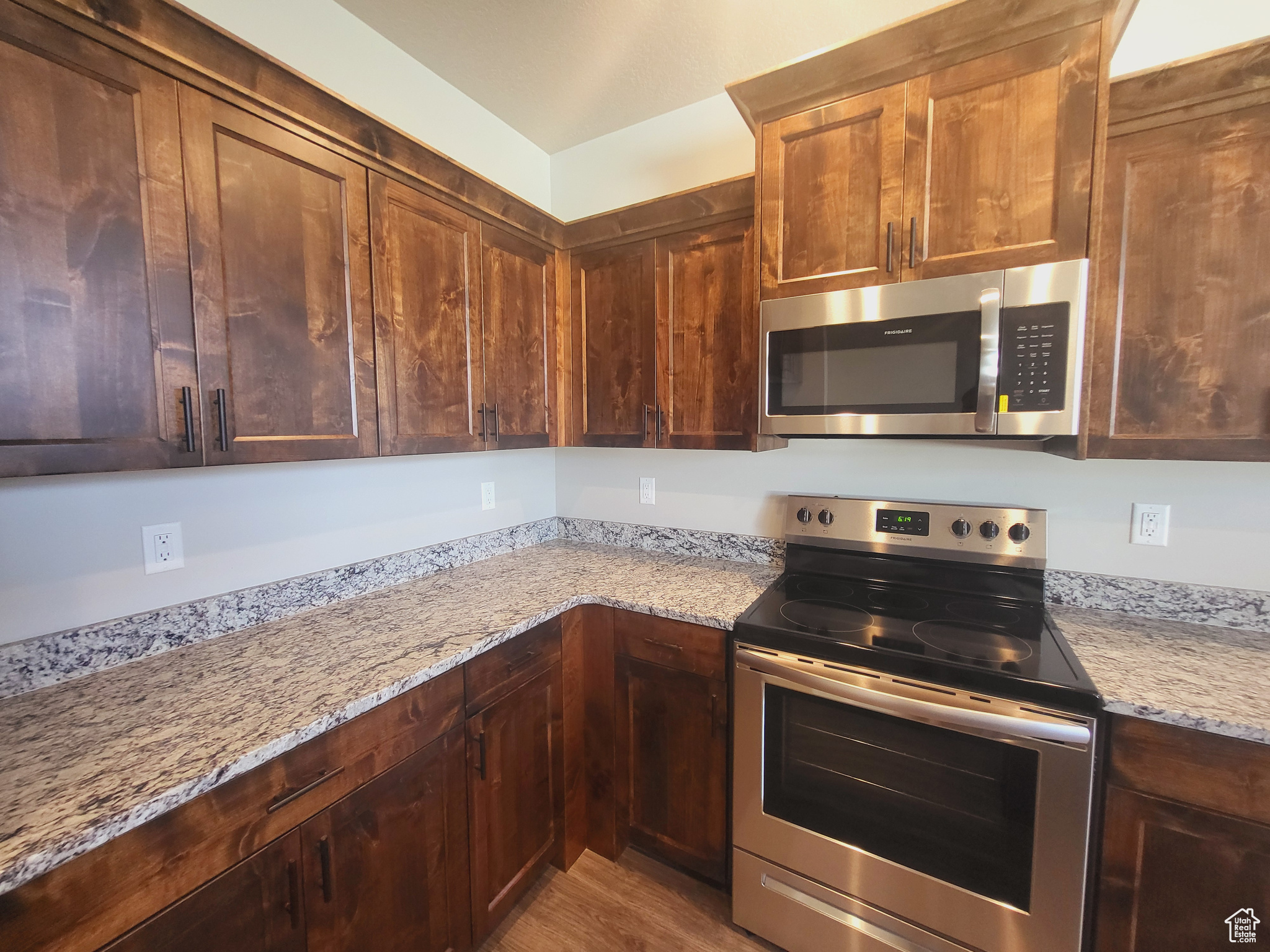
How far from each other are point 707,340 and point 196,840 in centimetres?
179

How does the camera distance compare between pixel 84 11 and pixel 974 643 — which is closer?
pixel 84 11

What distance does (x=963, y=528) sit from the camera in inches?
64.5

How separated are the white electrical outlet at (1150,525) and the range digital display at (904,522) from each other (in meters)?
0.54

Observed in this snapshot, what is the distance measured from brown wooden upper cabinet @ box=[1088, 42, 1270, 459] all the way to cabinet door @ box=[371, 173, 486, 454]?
177 centimetres

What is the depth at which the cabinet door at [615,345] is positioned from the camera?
195 cm

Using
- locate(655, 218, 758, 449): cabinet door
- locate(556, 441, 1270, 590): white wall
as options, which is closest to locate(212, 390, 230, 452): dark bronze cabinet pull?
locate(655, 218, 758, 449): cabinet door

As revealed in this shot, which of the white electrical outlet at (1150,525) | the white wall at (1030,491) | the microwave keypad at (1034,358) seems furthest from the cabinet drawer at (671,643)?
the white electrical outlet at (1150,525)

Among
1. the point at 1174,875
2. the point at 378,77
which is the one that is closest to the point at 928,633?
the point at 1174,875

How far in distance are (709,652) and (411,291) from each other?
4.63ft

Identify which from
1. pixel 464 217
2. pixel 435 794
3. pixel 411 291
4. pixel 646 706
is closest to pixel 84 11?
pixel 411 291

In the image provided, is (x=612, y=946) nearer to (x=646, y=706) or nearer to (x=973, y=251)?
(x=646, y=706)

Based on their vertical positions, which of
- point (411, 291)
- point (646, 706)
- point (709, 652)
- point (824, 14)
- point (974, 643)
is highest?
point (824, 14)

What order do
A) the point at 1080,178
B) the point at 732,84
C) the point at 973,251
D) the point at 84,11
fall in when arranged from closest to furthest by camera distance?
the point at 84,11, the point at 1080,178, the point at 973,251, the point at 732,84

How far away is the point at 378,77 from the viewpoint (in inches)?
68.2
